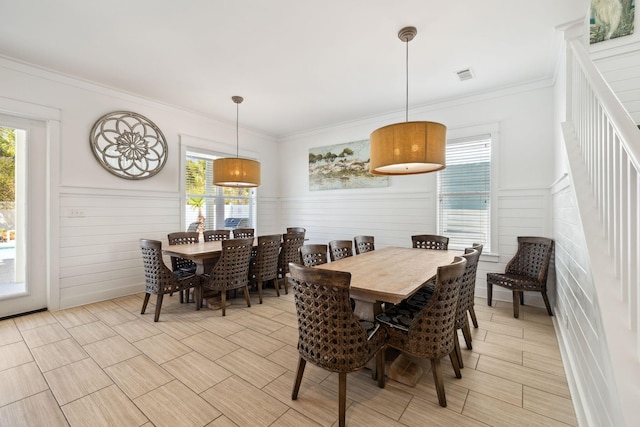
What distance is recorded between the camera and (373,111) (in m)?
4.75

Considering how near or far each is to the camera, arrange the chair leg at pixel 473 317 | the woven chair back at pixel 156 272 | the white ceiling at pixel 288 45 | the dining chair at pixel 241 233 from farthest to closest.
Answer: the dining chair at pixel 241 233 → the woven chair back at pixel 156 272 → the chair leg at pixel 473 317 → the white ceiling at pixel 288 45

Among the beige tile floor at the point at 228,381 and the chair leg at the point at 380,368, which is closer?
the beige tile floor at the point at 228,381

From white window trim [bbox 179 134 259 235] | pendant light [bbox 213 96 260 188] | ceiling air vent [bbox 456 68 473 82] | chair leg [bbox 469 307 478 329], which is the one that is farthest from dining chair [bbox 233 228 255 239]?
ceiling air vent [bbox 456 68 473 82]

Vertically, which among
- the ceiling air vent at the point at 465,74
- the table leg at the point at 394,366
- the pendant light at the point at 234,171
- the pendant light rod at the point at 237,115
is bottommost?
the table leg at the point at 394,366

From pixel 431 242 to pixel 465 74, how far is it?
7.16 ft

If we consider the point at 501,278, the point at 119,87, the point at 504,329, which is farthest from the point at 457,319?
the point at 119,87

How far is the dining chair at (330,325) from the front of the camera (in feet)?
5.03

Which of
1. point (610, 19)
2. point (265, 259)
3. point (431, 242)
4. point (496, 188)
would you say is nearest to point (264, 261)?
point (265, 259)

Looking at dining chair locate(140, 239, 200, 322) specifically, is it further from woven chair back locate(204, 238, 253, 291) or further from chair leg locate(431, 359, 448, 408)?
chair leg locate(431, 359, 448, 408)

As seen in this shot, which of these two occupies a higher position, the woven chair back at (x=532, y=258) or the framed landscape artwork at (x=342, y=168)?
Result: the framed landscape artwork at (x=342, y=168)

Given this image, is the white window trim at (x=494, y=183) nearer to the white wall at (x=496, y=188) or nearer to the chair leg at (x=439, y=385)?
the white wall at (x=496, y=188)

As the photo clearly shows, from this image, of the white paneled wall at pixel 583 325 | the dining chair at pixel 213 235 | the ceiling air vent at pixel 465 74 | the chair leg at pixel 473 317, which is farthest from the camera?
the dining chair at pixel 213 235

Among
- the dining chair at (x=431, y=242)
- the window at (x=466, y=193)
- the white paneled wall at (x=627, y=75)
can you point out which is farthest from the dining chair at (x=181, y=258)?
the white paneled wall at (x=627, y=75)

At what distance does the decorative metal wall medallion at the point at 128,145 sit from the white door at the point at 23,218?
56 cm
